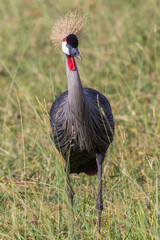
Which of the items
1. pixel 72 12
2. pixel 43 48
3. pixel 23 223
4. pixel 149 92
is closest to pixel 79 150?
pixel 23 223

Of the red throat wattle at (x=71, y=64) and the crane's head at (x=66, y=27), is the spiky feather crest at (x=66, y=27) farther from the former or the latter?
the red throat wattle at (x=71, y=64)

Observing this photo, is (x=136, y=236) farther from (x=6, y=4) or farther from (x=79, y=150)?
(x=6, y=4)

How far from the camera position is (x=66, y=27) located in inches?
129

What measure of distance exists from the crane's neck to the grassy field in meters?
0.21

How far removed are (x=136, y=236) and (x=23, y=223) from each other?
67 cm

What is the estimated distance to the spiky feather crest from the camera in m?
3.27

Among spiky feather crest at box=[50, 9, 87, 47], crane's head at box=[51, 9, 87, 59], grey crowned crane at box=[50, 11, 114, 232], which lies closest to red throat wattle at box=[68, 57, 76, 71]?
grey crowned crane at box=[50, 11, 114, 232]

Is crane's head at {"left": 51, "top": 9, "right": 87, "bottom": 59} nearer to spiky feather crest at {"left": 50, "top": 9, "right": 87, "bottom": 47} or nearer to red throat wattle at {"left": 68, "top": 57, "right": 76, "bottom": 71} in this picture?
spiky feather crest at {"left": 50, "top": 9, "right": 87, "bottom": 47}

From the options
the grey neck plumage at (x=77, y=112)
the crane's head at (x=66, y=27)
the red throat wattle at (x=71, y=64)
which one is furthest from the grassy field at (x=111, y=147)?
the red throat wattle at (x=71, y=64)

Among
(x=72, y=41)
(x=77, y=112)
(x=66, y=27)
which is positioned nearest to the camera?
(x=72, y=41)

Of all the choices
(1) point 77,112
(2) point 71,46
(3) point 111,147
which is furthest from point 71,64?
(3) point 111,147

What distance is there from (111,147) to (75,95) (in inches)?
40.7

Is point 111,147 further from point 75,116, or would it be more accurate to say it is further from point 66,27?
point 66,27

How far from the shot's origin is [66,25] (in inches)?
129
